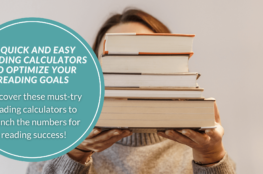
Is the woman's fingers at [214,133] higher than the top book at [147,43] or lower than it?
lower

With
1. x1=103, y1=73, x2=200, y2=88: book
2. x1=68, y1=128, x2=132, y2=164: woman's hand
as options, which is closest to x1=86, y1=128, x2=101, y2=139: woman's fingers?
x1=68, y1=128, x2=132, y2=164: woman's hand

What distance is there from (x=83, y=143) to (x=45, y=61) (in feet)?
0.76

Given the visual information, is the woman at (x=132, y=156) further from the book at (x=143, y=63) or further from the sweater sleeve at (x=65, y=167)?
the book at (x=143, y=63)

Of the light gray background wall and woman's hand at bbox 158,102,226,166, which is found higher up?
the light gray background wall

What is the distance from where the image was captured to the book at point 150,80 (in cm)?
40

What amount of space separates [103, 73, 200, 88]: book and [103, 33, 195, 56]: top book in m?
0.05

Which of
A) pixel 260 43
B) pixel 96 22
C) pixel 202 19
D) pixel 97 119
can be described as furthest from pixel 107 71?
pixel 260 43

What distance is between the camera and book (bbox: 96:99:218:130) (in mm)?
395

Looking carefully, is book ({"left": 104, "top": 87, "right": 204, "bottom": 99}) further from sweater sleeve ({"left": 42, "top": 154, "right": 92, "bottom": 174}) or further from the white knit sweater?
the white knit sweater

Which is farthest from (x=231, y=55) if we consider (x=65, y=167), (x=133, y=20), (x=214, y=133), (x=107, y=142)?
(x=65, y=167)

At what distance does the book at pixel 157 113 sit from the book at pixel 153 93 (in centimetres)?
1

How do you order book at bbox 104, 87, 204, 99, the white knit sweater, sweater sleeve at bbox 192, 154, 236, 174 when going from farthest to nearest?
the white knit sweater, sweater sleeve at bbox 192, 154, 236, 174, book at bbox 104, 87, 204, 99

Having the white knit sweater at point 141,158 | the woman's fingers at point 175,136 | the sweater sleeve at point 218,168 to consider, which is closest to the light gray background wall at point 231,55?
the white knit sweater at point 141,158

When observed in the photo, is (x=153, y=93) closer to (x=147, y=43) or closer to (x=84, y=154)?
(x=147, y=43)
